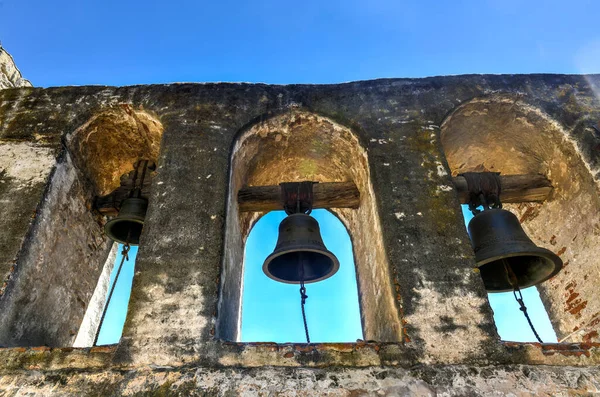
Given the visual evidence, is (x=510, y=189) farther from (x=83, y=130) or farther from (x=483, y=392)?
(x=83, y=130)

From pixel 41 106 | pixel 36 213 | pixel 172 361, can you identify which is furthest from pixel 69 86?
pixel 172 361

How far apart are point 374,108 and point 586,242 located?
90.7 inches

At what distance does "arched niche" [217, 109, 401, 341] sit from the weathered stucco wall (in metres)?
0.13

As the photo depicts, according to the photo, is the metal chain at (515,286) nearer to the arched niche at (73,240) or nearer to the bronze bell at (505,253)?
the bronze bell at (505,253)

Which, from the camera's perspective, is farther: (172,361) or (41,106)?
(41,106)

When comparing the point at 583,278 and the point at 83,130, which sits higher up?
the point at 83,130

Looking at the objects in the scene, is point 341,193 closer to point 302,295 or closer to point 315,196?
point 315,196

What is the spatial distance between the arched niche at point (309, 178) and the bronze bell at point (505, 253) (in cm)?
86

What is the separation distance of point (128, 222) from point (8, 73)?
9.14 ft

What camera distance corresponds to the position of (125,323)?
3.08 metres

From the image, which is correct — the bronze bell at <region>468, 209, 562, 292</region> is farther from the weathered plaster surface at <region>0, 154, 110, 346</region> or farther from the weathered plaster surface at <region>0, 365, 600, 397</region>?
the weathered plaster surface at <region>0, 154, 110, 346</region>

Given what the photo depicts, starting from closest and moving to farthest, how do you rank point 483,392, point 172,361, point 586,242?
point 483,392 < point 172,361 < point 586,242

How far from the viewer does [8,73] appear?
562 centimetres

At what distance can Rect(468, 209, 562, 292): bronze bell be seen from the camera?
365 cm
